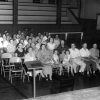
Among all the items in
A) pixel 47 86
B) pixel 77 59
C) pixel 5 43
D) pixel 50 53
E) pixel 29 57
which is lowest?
pixel 47 86

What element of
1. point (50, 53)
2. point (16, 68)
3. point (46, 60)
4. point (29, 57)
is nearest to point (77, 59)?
point (50, 53)

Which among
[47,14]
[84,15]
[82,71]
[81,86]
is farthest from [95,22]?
[81,86]

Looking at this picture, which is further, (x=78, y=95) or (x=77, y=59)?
(x=77, y=59)

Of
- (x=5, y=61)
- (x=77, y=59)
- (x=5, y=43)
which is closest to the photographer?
(x=77, y=59)

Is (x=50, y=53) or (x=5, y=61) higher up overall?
(x=50, y=53)

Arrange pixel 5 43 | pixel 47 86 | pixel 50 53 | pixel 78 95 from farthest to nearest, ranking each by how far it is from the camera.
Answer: pixel 5 43 < pixel 50 53 < pixel 47 86 < pixel 78 95

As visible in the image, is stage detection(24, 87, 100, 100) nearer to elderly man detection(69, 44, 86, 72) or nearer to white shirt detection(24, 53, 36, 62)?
elderly man detection(69, 44, 86, 72)

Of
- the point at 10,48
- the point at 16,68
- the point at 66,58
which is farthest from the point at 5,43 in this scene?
the point at 66,58

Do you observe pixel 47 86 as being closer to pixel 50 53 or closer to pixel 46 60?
pixel 46 60

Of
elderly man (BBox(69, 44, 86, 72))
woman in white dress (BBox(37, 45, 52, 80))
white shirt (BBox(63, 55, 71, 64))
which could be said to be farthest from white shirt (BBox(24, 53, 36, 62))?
elderly man (BBox(69, 44, 86, 72))

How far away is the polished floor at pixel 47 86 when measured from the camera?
7.59 meters

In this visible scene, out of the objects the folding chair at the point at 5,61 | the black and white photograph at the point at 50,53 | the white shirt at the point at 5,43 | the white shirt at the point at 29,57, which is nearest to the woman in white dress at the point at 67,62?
the black and white photograph at the point at 50,53

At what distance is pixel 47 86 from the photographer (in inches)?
331

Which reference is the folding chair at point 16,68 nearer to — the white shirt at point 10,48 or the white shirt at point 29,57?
the white shirt at point 29,57
